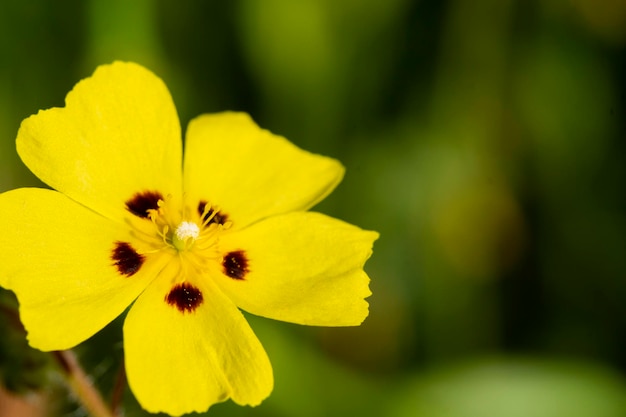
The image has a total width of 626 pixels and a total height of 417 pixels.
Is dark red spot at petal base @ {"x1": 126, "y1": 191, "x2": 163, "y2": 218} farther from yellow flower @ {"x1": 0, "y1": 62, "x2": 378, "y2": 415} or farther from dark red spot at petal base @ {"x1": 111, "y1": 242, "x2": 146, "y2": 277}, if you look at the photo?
dark red spot at petal base @ {"x1": 111, "y1": 242, "x2": 146, "y2": 277}

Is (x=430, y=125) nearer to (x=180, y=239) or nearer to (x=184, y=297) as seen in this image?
(x=180, y=239)

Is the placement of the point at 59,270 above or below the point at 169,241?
below

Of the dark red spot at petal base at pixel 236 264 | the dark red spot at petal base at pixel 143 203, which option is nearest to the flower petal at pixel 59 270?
the dark red spot at petal base at pixel 143 203

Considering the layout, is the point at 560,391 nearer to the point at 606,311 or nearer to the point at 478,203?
the point at 606,311

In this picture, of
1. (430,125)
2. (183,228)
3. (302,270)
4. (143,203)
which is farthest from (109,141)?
(430,125)

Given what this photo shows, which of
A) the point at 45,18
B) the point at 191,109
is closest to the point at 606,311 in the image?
the point at 191,109

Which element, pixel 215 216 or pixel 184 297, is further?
pixel 215 216
